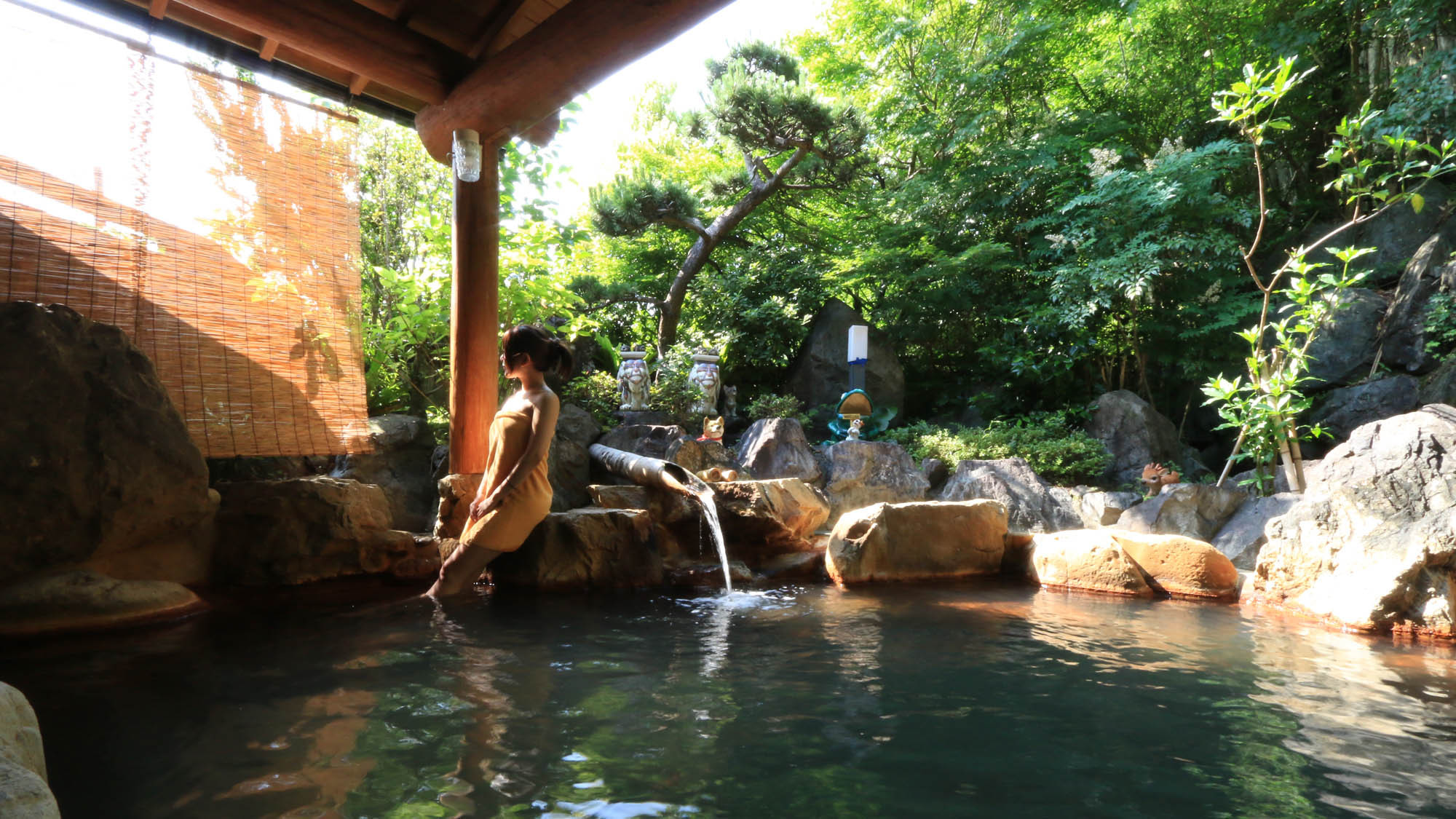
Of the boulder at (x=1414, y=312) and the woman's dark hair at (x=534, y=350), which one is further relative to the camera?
the boulder at (x=1414, y=312)

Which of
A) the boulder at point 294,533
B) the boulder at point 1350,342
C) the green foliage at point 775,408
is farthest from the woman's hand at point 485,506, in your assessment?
the boulder at point 1350,342

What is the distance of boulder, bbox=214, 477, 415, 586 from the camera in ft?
15.5

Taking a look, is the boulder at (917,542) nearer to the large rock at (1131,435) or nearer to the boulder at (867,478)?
the boulder at (867,478)

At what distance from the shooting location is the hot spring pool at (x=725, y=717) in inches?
80.8

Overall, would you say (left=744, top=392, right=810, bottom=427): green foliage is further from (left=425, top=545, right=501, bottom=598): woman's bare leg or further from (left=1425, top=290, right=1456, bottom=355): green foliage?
(left=1425, top=290, right=1456, bottom=355): green foliage

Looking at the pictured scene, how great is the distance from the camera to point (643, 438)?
24.6ft

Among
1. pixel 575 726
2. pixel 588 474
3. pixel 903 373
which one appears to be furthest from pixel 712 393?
pixel 575 726

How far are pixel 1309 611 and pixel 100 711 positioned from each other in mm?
6119

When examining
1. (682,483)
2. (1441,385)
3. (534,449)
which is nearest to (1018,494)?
(682,483)

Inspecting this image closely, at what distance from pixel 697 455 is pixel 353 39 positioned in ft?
13.3

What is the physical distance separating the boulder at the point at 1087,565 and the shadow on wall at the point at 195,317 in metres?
Answer: 5.26

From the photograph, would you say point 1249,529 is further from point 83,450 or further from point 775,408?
point 83,450

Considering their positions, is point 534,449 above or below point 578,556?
above

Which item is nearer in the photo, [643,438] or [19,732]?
[19,732]
